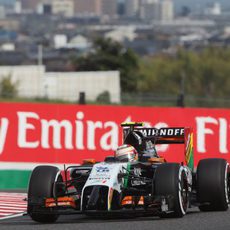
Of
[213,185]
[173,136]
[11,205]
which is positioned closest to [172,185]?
[213,185]

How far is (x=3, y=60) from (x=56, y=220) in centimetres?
11320

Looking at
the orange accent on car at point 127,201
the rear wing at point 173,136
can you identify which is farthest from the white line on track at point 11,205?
the orange accent on car at point 127,201

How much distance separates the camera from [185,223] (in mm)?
13344

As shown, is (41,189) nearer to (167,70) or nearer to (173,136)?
(173,136)

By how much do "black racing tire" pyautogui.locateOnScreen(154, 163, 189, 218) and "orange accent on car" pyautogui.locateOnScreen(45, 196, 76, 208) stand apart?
1.02m

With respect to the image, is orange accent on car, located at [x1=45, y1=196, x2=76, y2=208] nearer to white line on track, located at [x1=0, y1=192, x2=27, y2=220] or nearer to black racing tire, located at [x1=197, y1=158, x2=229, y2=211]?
white line on track, located at [x1=0, y1=192, x2=27, y2=220]

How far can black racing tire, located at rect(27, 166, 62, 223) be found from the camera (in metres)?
13.9

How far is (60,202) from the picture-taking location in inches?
540

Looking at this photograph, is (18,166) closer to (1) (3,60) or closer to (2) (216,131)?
(2) (216,131)

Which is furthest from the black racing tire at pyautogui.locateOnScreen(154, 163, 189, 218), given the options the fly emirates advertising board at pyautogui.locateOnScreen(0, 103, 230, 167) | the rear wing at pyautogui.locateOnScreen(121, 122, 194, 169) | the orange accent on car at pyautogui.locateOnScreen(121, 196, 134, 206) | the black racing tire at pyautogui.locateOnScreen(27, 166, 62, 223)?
the fly emirates advertising board at pyautogui.locateOnScreen(0, 103, 230, 167)

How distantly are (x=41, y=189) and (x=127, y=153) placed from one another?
1399 mm

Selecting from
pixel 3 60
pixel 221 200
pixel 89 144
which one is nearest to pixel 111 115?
pixel 89 144

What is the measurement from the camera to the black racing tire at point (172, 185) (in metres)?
A: 13.7

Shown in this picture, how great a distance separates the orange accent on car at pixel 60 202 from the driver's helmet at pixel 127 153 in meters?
1.15
